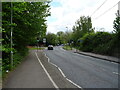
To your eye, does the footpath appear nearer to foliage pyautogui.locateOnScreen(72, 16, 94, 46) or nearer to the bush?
the bush

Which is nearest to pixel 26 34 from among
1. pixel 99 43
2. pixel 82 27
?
pixel 99 43

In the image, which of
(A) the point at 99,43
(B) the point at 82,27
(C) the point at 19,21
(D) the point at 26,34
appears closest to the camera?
(C) the point at 19,21

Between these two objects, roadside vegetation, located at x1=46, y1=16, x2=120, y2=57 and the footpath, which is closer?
the footpath

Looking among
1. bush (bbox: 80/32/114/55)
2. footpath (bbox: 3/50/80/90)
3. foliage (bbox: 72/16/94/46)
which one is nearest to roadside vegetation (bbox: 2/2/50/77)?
footpath (bbox: 3/50/80/90)

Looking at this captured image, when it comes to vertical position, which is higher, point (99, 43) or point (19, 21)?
point (19, 21)

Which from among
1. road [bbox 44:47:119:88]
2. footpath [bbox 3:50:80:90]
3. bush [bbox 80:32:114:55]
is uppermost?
bush [bbox 80:32:114:55]

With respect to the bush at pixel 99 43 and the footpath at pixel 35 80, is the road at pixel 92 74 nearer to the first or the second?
the footpath at pixel 35 80

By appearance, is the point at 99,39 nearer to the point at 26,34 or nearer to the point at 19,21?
the point at 26,34

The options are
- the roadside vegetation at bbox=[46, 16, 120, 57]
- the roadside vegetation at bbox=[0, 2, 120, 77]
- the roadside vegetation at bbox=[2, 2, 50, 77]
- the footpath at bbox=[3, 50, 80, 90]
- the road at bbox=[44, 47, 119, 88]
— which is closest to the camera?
the footpath at bbox=[3, 50, 80, 90]

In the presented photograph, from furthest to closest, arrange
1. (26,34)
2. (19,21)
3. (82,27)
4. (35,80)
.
→ (82,27) < (26,34) < (19,21) < (35,80)

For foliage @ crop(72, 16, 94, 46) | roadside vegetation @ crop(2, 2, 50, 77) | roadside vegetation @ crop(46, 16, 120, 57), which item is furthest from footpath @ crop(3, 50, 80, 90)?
foliage @ crop(72, 16, 94, 46)

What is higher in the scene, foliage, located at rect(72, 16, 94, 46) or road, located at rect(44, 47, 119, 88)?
foliage, located at rect(72, 16, 94, 46)

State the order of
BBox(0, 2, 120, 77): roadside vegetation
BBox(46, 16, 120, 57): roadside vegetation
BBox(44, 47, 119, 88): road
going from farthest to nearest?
BBox(46, 16, 120, 57): roadside vegetation, BBox(0, 2, 120, 77): roadside vegetation, BBox(44, 47, 119, 88): road

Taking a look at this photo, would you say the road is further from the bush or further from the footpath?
the bush
